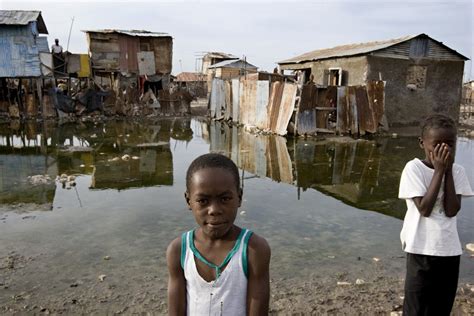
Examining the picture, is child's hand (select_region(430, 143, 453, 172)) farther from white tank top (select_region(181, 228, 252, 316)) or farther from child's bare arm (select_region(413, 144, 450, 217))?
white tank top (select_region(181, 228, 252, 316))

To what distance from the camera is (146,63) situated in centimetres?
2153

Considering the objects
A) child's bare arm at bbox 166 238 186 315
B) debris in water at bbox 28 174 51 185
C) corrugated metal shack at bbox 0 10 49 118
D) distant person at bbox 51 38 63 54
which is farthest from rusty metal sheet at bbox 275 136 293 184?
distant person at bbox 51 38 63 54

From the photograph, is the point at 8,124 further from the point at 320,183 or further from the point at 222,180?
the point at 222,180

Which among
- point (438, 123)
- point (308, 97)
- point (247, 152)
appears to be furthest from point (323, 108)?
point (438, 123)

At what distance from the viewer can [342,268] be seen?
356 cm

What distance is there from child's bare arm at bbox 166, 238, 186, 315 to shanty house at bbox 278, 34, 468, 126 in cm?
1370

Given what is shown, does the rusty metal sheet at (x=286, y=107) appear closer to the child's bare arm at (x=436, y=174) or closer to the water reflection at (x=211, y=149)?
the water reflection at (x=211, y=149)

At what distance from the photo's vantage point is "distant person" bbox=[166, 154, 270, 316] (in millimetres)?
1439

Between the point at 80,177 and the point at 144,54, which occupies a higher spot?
the point at 144,54

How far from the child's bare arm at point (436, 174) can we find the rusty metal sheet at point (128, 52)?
21.1 m

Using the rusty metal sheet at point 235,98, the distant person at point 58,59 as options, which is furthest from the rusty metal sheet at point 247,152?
the distant person at point 58,59

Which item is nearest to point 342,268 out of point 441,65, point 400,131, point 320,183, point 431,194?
point 431,194

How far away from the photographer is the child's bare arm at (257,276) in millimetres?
1463

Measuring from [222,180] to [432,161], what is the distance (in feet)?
4.26
